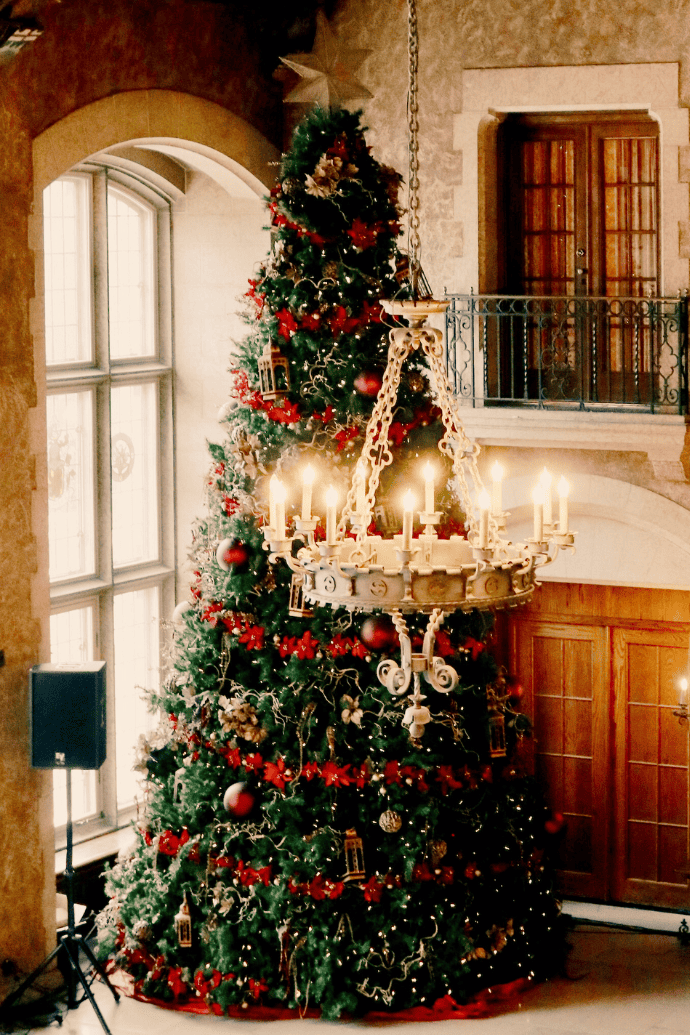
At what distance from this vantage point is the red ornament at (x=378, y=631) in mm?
6574

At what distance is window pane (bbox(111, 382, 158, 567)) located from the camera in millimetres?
9062

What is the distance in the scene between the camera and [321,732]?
723 cm

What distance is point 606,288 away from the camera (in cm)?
871

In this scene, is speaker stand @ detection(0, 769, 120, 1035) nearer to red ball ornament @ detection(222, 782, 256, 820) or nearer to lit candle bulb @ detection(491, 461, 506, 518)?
red ball ornament @ detection(222, 782, 256, 820)

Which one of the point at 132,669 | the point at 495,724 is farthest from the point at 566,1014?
the point at 132,669

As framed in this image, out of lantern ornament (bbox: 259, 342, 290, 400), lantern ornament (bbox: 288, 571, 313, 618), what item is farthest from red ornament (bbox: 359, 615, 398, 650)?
lantern ornament (bbox: 259, 342, 290, 400)

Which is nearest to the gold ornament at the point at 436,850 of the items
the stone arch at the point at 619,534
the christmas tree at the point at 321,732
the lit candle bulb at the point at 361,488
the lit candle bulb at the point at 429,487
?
the christmas tree at the point at 321,732

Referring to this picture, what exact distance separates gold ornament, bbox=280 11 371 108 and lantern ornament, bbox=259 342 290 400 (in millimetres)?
1388

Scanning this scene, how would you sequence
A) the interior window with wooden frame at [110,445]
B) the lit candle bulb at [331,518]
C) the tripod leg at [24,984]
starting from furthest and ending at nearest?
the interior window with wooden frame at [110,445], the tripod leg at [24,984], the lit candle bulb at [331,518]

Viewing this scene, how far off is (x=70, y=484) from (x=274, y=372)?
6.55ft

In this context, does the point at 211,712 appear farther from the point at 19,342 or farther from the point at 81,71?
the point at 81,71

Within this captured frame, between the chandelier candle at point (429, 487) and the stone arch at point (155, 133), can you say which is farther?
the stone arch at point (155, 133)

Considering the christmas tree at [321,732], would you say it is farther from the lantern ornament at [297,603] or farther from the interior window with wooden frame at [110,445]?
the interior window with wooden frame at [110,445]

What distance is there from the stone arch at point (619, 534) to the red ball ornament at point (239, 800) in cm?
246
